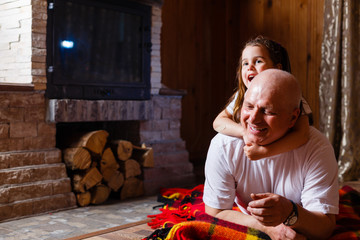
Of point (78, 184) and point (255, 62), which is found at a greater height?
point (255, 62)

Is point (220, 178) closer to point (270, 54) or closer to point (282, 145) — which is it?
point (282, 145)

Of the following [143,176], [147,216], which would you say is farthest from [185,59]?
[147,216]

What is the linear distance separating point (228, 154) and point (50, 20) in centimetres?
156

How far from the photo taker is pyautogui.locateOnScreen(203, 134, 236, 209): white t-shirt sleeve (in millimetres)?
1376

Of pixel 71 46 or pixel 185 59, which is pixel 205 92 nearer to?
pixel 185 59

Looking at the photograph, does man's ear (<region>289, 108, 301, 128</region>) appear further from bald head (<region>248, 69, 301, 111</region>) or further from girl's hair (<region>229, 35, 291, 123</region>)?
girl's hair (<region>229, 35, 291, 123</region>)

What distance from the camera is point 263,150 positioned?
1.24 metres

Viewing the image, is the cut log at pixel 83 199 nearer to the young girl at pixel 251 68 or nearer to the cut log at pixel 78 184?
the cut log at pixel 78 184

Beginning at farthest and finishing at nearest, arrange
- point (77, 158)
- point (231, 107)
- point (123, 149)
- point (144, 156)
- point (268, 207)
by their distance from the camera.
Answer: point (144, 156)
point (123, 149)
point (77, 158)
point (231, 107)
point (268, 207)

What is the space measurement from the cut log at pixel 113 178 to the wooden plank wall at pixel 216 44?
1251 mm

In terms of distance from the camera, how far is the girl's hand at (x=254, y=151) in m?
1.24

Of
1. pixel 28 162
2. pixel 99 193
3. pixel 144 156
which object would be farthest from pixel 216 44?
pixel 28 162

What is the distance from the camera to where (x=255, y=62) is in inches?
62.2

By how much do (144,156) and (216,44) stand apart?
185 centimetres
